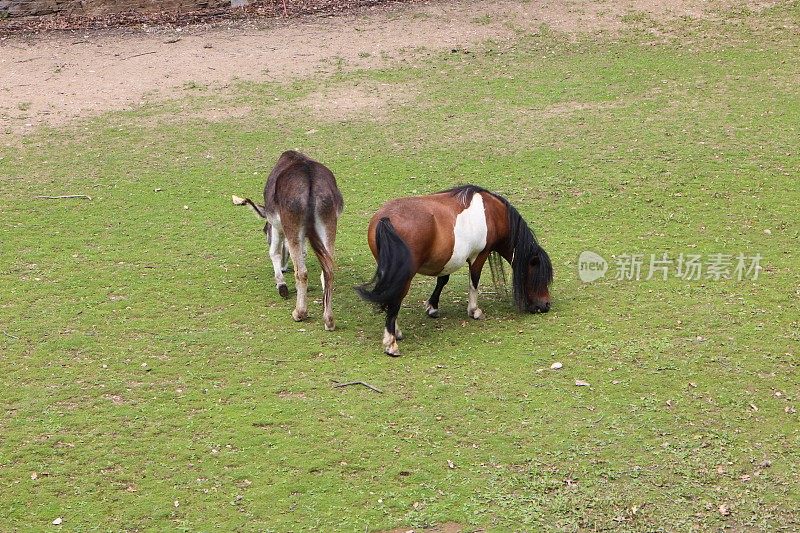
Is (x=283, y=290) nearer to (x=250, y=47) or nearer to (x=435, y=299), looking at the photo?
(x=435, y=299)

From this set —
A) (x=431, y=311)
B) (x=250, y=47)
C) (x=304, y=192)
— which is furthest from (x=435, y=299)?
(x=250, y=47)

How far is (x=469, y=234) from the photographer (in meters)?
8.41

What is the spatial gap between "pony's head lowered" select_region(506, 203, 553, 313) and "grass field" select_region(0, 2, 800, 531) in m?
0.21

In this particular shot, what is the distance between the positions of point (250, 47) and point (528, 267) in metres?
8.96

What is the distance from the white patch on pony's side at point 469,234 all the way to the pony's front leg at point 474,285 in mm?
74

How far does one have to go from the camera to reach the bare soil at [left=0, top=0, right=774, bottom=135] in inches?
579

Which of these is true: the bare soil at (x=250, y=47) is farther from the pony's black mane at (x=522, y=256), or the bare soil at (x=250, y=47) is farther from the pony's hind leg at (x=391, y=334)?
the pony's hind leg at (x=391, y=334)

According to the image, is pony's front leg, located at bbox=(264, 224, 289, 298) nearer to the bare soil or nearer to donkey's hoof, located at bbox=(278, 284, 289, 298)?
donkey's hoof, located at bbox=(278, 284, 289, 298)

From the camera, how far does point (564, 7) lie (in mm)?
17297

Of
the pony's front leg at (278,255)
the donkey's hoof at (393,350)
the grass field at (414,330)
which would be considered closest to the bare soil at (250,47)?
the grass field at (414,330)

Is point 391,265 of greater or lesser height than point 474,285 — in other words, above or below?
above

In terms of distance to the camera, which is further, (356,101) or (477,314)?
(356,101)

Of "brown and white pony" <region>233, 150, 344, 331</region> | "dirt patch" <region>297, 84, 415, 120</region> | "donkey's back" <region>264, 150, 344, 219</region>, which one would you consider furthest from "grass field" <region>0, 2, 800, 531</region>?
"donkey's back" <region>264, 150, 344, 219</region>

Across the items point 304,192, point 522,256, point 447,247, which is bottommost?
point 522,256
